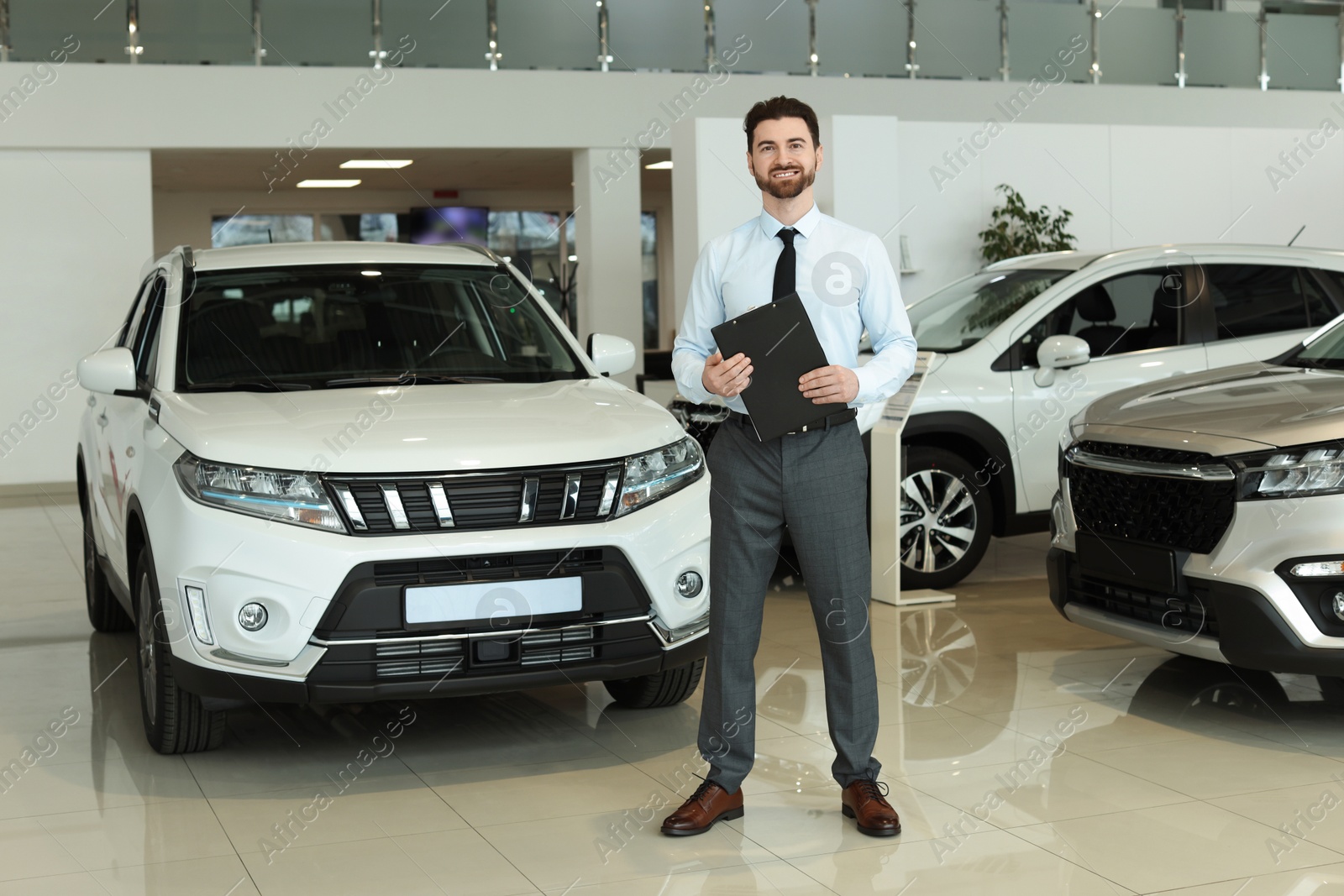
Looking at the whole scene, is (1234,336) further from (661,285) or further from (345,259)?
(661,285)

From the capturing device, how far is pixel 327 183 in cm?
1686

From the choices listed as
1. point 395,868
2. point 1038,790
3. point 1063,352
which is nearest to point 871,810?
point 1038,790

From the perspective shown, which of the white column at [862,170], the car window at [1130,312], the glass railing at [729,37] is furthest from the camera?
the glass railing at [729,37]

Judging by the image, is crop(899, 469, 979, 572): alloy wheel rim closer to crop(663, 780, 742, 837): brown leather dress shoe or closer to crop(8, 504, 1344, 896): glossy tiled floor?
crop(8, 504, 1344, 896): glossy tiled floor

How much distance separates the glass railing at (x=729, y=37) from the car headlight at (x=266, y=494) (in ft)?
29.3

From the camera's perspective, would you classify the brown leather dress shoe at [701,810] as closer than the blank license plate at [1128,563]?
Yes

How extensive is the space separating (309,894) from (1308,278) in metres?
5.70

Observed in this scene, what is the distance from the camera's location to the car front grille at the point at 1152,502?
4.15 meters

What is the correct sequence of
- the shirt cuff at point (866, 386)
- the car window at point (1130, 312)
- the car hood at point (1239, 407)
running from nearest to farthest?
the shirt cuff at point (866, 386) < the car hood at point (1239, 407) < the car window at point (1130, 312)

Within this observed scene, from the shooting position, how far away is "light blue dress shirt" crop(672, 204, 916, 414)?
3.35m

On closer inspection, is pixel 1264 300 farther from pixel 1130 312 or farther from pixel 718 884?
pixel 718 884

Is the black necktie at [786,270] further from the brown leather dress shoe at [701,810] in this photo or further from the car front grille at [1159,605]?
the car front grille at [1159,605]

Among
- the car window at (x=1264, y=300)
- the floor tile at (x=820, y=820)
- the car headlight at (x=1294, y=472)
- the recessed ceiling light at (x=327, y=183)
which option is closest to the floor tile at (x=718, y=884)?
the floor tile at (x=820, y=820)

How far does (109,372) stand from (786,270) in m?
2.28
